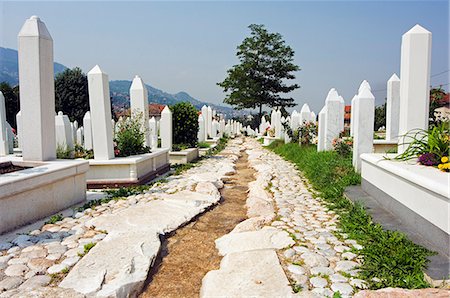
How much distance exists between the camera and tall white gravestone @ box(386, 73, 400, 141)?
32.4ft

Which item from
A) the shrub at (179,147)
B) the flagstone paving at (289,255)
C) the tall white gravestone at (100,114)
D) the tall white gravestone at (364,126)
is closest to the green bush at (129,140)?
the tall white gravestone at (100,114)

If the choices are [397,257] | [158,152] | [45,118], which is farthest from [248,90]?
[397,257]

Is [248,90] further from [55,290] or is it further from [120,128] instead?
[55,290]

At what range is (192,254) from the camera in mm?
3953

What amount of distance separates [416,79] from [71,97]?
29555mm

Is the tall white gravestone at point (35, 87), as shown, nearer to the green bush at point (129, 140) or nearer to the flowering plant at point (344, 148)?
the green bush at point (129, 140)

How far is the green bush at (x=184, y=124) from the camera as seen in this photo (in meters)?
13.1

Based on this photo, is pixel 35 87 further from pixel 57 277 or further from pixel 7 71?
pixel 7 71

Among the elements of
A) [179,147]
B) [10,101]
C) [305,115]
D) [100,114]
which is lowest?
[179,147]

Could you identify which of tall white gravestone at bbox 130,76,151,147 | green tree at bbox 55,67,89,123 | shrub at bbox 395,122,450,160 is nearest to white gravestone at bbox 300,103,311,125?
tall white gravestone at bbox 130,76,151,147

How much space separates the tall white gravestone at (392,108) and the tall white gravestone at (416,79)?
4.55 metres

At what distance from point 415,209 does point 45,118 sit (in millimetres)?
5495

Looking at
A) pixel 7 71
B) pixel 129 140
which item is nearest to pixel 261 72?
pixel 129 140

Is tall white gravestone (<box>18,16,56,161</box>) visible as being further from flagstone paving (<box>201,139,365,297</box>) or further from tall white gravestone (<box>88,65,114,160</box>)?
flagstone paving (<box>201,139,365,297</box>)
